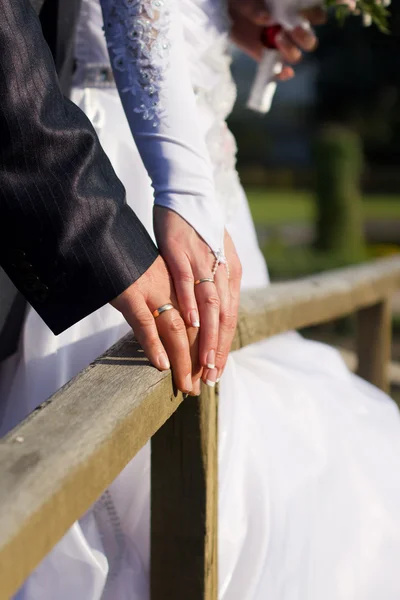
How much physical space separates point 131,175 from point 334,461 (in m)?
0.66

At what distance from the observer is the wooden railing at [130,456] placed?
665 mm

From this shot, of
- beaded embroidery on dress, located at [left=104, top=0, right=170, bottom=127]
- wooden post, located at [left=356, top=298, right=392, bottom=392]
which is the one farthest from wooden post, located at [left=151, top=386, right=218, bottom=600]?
wooden post, located at [left=356, top=298, right=392, bottom=392]

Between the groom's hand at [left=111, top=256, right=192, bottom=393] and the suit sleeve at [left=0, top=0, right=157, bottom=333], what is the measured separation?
0.02 m

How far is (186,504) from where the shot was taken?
1.34m

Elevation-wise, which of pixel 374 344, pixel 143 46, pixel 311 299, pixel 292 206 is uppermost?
pixel 143 46

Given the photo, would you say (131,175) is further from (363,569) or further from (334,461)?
(363,569)

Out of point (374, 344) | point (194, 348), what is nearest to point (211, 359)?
point (194, 348)

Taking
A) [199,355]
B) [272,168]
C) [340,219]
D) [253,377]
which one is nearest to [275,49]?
[253,377]

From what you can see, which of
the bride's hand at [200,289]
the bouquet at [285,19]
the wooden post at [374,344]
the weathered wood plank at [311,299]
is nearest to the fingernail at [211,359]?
the bride's hand at [200,289]

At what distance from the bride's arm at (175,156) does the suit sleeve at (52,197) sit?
10 cm

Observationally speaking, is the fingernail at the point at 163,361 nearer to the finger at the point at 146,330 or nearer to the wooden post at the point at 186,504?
the finger at the point at 146,330

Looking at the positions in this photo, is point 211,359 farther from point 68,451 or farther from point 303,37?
point 303,37

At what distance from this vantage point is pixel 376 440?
1688 mm

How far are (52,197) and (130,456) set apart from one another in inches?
13.6
